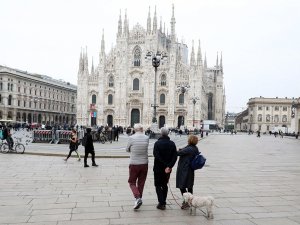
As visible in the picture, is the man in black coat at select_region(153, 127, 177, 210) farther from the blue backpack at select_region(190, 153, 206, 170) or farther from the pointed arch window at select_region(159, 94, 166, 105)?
the pointed arch window at select_region(159, 94, 166, 105)

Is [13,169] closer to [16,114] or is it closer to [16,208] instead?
[16,208]

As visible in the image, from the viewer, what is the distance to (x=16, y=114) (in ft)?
234

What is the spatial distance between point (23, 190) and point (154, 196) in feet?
9.87

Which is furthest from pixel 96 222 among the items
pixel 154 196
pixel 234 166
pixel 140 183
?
pixel 234 166

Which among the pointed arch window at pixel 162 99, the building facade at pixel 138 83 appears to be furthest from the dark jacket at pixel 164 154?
the pointed arch window at pixel 162 99

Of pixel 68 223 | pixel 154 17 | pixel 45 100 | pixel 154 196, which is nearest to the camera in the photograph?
pixel 68 223

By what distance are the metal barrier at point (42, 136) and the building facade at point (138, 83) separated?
40664mm

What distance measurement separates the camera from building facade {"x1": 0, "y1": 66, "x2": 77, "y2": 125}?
223 ft

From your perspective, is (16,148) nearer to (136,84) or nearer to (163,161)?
(163,161)

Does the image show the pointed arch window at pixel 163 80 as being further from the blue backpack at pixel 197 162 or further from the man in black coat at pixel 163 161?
the blue backpack at pixel 197 162

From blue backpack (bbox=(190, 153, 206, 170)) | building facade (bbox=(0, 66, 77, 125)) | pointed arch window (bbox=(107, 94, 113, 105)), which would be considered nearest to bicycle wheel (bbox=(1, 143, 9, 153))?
blue backpack (bbox=(190, 153, 206, 170))

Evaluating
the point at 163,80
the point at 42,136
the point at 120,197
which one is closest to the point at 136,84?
the point at 163,80

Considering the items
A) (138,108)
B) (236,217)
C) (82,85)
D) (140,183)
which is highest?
(82,85)

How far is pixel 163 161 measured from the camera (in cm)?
655
